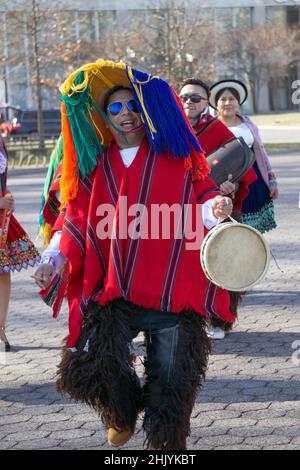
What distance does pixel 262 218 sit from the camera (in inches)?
334

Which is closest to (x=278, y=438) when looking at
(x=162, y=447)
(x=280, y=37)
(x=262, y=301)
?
(x=162, y=447)

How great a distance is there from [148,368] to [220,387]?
5.18 ft

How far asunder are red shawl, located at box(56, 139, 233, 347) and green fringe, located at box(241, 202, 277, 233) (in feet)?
12.5

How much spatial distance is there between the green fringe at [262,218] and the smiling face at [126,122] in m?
3.84

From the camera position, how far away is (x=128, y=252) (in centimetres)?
446

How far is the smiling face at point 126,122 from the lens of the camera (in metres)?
4.52

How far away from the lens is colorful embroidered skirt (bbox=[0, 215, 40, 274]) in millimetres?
7273

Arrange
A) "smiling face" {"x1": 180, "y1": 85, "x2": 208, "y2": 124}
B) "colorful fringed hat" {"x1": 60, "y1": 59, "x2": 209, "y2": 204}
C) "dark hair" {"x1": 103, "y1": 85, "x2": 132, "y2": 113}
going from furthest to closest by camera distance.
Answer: "smiling face" {"x1": 180, "y1": 85, "x2": 208, "y2": 124}
"dark hair" {"x1": 103, "y1": 85, "x2": 132, "y2": 113}
"colorful fringed hat" {"x1": 60, "y1": 59, "x2": 209, "y2": 204}

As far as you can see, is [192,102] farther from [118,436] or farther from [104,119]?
[118,436]

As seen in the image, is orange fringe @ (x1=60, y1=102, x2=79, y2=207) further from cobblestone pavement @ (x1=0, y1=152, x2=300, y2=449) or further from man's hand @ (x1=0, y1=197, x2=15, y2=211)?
man's hand @ (x1=0, y1=197, x2=15, y2=211)

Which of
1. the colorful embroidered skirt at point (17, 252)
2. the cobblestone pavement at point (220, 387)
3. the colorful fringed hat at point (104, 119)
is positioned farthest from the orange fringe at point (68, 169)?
the colorful embroidered skirt at point (17, 252)

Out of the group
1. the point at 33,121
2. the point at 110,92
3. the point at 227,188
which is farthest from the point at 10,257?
the point at 33,121

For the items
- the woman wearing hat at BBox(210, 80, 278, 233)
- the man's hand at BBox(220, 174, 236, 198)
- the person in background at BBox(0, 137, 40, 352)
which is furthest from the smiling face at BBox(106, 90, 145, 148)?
the woman wearing hat at BBox(210, 80, 278, 233)
